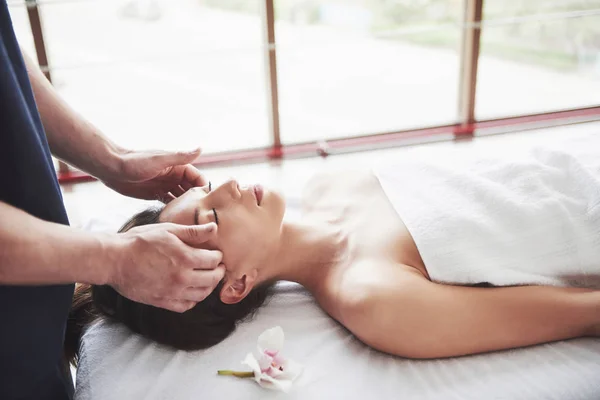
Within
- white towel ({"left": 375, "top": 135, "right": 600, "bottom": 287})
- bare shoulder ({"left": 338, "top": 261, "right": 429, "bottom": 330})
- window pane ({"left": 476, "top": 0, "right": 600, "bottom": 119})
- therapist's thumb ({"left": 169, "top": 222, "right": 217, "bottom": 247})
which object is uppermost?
therapist's thumb ({"left": 169, "top": 222, "right": 217, "bottom": 247})

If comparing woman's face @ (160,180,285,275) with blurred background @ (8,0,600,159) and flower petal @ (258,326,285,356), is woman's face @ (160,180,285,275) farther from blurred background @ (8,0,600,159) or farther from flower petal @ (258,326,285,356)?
blurred background @ (8,0,600,159)

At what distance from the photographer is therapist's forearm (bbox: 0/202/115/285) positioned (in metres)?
0.95

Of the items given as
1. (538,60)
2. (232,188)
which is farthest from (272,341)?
(538,60)

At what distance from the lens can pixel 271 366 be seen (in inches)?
49.3

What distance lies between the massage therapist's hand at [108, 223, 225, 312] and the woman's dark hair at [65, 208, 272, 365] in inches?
10.8

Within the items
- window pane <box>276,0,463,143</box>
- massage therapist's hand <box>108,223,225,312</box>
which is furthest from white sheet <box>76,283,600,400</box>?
window pane <box>276,0,463,143</box>

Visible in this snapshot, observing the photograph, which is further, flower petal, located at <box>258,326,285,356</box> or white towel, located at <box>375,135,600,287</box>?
white towel, located at <box>375,135,600,287</box>

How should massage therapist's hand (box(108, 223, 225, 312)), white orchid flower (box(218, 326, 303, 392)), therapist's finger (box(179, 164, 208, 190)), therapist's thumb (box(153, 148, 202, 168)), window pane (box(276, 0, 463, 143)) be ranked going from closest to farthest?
1. massage therapist's hand (box(108, 223, 225, 312))
2. white orchid flower (box(218, 326, 303, 392))
3. therapist's thumb (box(153, 148, 202, 168))
4. therapist's finger (box(179, 164, 208, 190))
5. window pane (box(276, 0, 463, 143))

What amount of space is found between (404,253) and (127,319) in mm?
711

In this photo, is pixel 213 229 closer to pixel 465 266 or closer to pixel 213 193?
pixel 213 193

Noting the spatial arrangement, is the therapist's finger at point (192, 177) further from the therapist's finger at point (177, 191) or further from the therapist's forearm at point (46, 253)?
the therapist's forearm at point (46, 253)

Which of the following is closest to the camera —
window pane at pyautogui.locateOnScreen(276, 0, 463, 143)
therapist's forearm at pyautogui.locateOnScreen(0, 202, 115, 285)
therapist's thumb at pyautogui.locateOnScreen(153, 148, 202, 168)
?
therapist's forearm at pyautogui.locateOnScreen(0, 202, 115, 285)

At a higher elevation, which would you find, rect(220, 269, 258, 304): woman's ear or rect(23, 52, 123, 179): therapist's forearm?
rect(23, 52, 123, 179): therapist's forearm

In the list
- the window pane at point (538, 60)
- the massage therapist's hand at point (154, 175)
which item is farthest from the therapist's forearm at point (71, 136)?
the window pane at point (538, 60)
